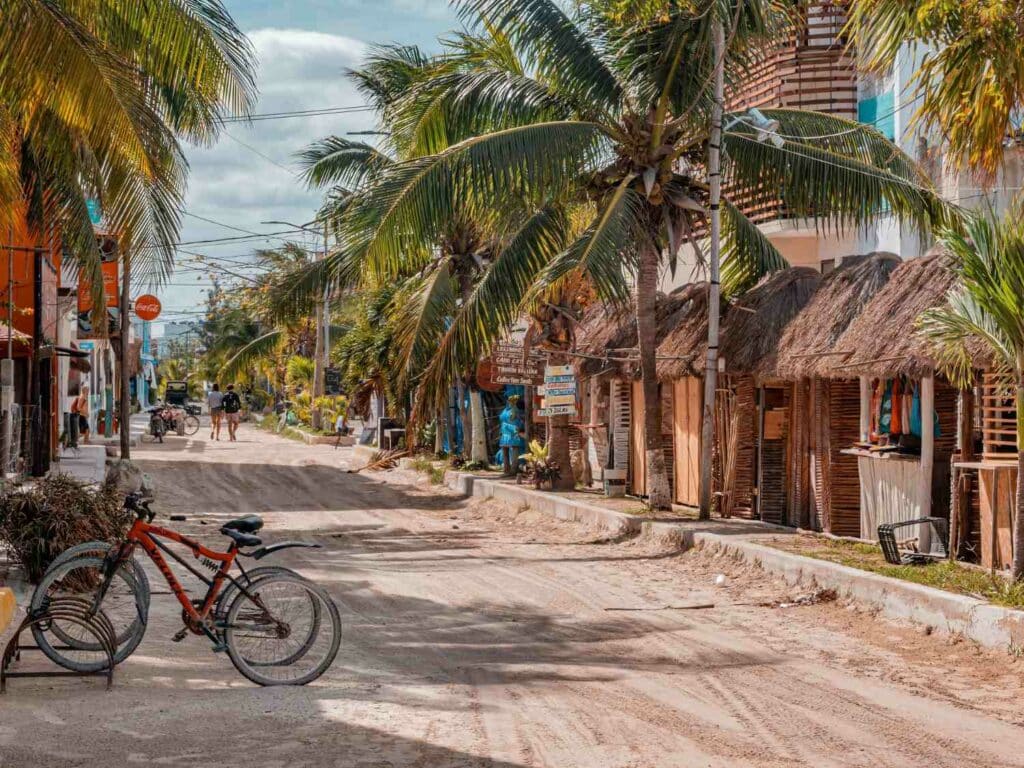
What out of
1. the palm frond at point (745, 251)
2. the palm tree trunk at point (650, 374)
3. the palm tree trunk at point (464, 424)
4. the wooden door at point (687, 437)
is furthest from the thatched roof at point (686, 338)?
the palm tree trunk at point (464, 424)

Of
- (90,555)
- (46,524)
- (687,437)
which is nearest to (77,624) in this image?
(90,555)

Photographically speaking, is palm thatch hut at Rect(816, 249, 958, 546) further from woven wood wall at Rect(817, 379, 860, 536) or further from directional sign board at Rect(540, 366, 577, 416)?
directional sign board at Rect(540, 366, 577, 416)

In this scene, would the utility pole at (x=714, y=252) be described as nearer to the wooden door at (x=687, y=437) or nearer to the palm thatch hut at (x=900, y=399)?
the wooden door at (x=687, y=437)

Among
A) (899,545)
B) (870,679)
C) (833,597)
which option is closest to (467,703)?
(870,679)

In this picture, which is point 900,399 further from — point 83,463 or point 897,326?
point 83,463

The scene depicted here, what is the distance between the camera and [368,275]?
16609mm

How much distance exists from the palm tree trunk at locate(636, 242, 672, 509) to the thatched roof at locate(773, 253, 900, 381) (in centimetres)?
232

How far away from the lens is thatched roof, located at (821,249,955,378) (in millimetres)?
12898

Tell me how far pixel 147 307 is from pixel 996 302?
27864mm

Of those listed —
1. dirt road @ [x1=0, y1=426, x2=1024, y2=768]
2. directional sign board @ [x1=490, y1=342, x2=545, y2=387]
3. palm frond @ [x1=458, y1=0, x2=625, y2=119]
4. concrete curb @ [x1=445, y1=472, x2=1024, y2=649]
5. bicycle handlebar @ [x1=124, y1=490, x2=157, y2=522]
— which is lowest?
dirt road @ [x1=0, y1=426, x2=1024, y2=768]

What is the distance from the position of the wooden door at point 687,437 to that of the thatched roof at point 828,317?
2848 millimetres

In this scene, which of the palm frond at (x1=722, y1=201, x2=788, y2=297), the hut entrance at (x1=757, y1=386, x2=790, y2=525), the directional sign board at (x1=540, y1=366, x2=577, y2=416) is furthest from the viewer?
the directional sign board at (x1=540, y1=366, x2=577, y2=416)

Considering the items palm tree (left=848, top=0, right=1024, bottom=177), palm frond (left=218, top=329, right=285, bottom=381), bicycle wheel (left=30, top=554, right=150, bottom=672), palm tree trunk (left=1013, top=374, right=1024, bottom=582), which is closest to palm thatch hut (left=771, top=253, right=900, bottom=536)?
palm tree trunk (left=1013, top=374, right=1024, bottom=582)

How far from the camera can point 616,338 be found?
69.2ft
